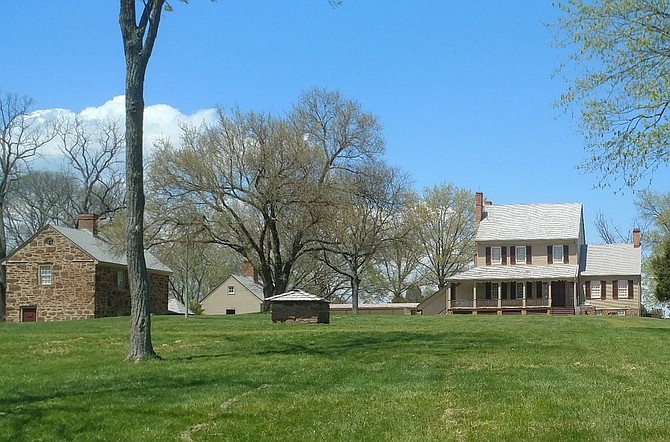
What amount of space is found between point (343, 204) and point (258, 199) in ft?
14.2

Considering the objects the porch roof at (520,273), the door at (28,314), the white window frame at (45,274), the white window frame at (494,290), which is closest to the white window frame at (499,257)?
the porch roof at (520,273)

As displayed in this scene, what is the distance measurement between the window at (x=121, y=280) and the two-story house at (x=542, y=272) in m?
21.7

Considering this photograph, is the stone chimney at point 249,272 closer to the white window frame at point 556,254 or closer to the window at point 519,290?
the window at point 519,290

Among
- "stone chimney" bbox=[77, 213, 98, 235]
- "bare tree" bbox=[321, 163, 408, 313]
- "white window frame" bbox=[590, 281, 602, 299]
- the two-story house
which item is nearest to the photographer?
"bare tree" bbox=[321, 163, 408, 313]

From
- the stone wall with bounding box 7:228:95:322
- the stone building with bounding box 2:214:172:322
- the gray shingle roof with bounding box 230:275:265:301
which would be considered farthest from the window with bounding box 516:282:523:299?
the stone wall with bounding box 7:228:95:322

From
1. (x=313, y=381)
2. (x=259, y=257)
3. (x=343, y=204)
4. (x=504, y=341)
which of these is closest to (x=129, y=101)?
(x=313, y=381)

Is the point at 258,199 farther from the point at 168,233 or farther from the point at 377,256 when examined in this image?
the point at 377,256

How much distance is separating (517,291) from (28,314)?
31565mm

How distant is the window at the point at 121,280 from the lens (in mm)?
45750

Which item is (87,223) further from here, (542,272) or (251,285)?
(542,272)

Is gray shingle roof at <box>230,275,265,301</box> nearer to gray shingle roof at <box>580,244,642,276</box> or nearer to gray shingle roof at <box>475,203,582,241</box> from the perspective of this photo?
gray shingle roof at <box>475,203,582,241</box>

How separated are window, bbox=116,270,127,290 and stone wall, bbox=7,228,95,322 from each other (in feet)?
9.04

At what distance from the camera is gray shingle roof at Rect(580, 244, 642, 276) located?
58312mm

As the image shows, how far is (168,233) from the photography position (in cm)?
4200
